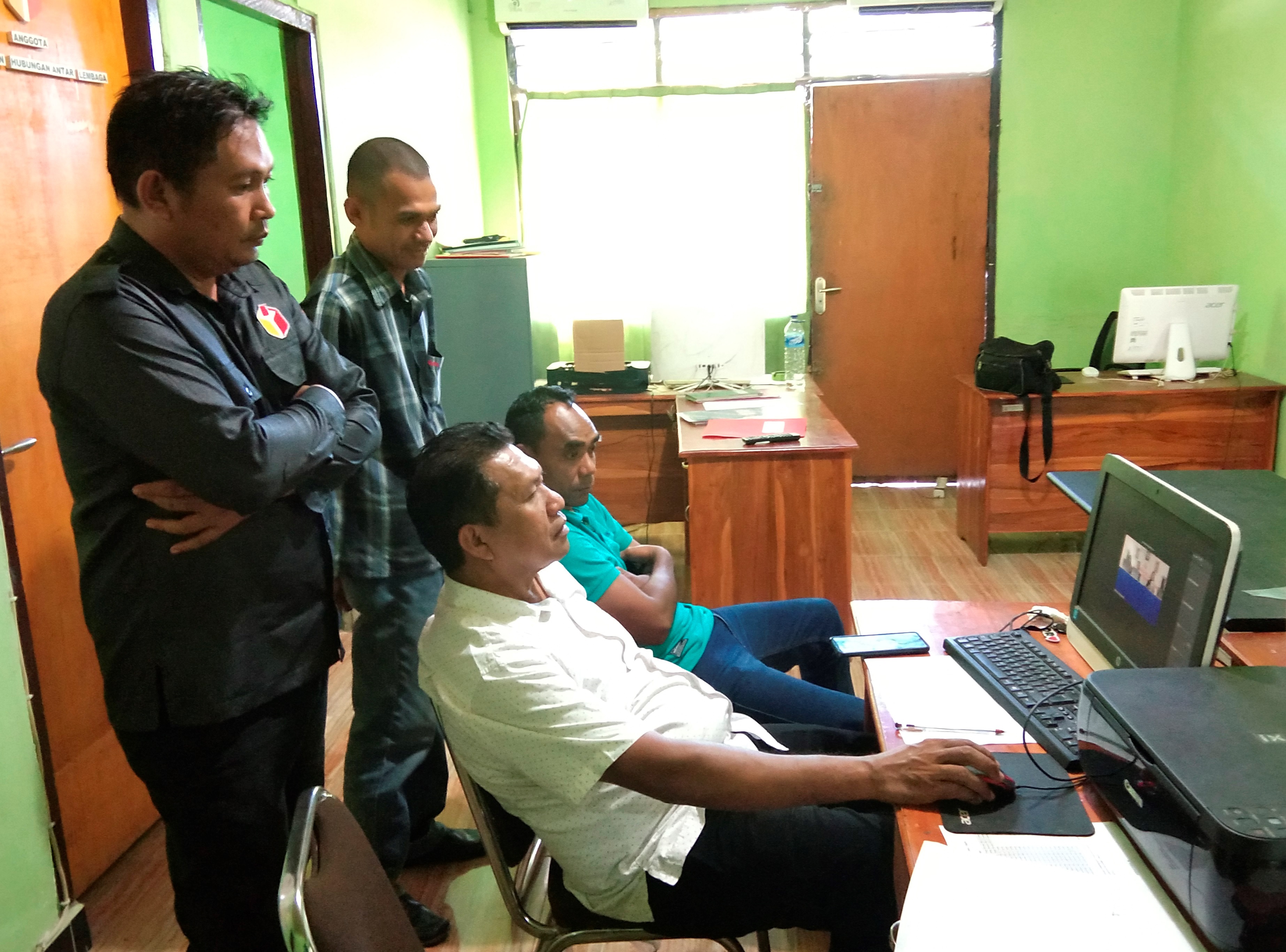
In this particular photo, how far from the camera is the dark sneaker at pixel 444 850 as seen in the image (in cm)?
222

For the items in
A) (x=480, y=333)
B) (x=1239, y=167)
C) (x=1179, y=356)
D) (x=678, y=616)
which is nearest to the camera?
(x=678, y=616)

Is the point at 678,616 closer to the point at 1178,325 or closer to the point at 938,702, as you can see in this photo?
the point at 938,702

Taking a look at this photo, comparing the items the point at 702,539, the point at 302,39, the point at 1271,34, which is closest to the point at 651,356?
the point at 702,539

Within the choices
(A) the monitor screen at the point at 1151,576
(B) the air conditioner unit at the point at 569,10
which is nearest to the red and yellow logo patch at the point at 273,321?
(A) the monitor screen at the point at 1151,576

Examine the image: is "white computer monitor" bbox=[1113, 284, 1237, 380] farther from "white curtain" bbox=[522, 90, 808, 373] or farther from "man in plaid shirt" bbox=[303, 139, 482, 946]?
"man in plaid shirt" bbox=[303, 139, 482, 946]

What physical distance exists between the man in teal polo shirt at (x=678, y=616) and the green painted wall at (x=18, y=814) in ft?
3.34

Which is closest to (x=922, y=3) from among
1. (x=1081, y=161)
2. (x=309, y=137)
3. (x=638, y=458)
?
(x=1081, y=161)

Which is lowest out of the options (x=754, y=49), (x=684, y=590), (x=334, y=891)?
(x=684, y=590)

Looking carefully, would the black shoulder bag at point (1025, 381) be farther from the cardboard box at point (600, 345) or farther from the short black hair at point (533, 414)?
the short black hair at point (533, 414)

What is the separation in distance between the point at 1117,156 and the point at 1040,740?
15.6 feet

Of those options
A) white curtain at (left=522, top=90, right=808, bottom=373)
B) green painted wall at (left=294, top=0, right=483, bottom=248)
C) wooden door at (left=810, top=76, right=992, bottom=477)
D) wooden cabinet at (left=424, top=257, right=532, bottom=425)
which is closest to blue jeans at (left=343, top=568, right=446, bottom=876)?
wooden cabinet at (left=424, top=257, right=532, bottom=425)

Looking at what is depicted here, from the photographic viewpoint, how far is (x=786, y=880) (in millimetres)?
1317

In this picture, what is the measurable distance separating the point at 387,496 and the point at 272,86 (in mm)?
1658

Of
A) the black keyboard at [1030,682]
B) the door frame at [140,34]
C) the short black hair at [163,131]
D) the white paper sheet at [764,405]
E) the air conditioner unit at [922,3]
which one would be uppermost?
the air conditioner unit at [922,3]
